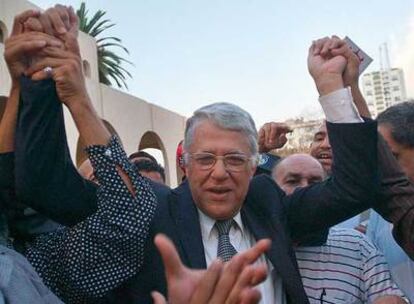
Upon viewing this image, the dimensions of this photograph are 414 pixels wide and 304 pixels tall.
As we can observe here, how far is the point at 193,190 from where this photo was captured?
85.8 inches

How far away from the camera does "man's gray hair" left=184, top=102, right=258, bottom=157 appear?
2.17 metres

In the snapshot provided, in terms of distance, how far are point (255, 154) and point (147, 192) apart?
47cm

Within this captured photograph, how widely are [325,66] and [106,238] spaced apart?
97cm

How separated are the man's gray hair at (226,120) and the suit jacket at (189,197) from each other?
214 millimetres

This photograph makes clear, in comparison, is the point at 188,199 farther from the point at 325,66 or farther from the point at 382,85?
the point at 382,85

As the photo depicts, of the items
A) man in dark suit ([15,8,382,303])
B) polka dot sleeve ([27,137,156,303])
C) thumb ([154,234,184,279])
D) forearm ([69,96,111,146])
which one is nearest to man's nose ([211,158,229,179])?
man in dark suit ([15,8,382,303])

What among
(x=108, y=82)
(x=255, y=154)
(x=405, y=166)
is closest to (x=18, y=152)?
(x=255, y=154)

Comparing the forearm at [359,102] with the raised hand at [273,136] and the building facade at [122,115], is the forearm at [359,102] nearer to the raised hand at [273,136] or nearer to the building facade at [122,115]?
the raised hand at [273,136]

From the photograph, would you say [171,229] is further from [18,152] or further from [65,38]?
[65,38]

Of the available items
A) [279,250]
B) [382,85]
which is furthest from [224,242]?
[382,85]

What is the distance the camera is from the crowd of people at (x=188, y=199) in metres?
1.88

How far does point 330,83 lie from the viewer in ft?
7.11

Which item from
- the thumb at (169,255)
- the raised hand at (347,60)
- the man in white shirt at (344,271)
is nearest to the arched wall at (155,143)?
the man in white shirt at (344,271)

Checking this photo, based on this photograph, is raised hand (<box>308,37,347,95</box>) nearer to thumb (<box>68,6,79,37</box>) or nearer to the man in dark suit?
the man in dark suit
